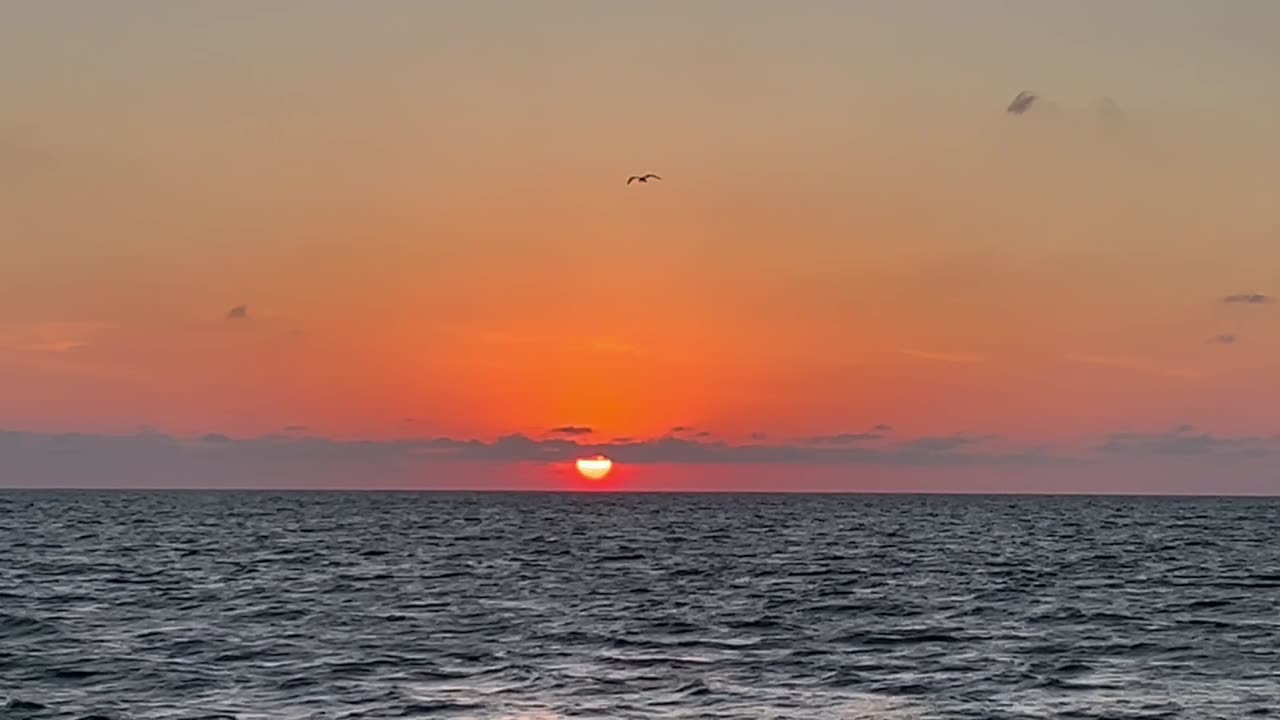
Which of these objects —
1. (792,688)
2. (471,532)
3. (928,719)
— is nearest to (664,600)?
(792,688)

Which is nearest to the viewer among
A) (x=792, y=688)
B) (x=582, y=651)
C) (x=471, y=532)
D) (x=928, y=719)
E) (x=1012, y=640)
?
(x=928, y=719)

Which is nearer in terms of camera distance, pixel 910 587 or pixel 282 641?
pixel 282 641

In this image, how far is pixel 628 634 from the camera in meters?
48.4

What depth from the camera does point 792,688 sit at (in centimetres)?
3756

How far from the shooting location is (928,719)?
111 ft

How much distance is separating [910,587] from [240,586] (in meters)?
32.5

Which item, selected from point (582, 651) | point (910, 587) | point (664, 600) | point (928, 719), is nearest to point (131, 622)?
point (582, 651)

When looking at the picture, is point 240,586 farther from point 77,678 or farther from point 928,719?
point 928,719

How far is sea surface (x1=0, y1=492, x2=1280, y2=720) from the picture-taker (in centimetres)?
3584

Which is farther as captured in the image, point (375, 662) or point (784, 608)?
point (784, 608)

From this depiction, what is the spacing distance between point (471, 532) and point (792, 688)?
96847mm

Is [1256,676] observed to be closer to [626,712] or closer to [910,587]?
[626,712]

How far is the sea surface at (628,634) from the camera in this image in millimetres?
35844

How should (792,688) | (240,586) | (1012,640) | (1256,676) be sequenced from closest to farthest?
(792,688) < (1256,676) < (1012,640) < (240,586)
